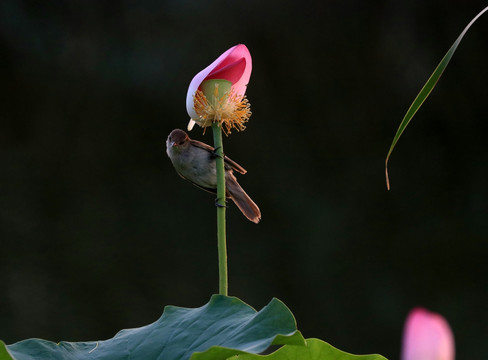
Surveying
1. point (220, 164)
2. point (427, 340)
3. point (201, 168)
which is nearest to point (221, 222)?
point (220, 164)

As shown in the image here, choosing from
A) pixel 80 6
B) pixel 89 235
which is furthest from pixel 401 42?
pixel 89 235

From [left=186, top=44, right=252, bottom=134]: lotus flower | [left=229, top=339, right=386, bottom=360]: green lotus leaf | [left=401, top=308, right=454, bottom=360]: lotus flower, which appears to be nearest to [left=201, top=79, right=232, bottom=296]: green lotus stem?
[left=186, top=44, right=252, bottom=134]: lotus flower

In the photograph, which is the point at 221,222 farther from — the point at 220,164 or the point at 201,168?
the point at 201,168

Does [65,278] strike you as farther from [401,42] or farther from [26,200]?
[401,42]

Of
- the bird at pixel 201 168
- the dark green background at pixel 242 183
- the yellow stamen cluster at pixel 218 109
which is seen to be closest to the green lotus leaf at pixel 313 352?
the yellow stamen cluster at pixel 218 109

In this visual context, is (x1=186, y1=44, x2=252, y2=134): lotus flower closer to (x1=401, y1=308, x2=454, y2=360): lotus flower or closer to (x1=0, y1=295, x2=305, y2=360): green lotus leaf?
(x1=0, y1=295, x2=305, y2=360): green lotus leaf

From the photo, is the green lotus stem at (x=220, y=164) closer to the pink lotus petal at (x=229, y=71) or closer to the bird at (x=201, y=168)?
the pink lotus petal at (x=229, y=71)
